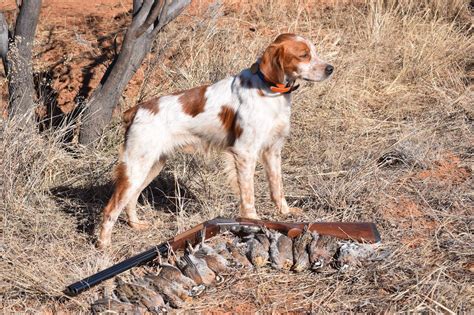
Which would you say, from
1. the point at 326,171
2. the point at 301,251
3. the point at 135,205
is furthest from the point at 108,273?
the point at 326,171

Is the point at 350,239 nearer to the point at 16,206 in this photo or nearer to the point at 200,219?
the point at 200,219

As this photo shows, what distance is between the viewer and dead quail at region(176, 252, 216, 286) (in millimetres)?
4078

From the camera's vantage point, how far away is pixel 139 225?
16.9ft

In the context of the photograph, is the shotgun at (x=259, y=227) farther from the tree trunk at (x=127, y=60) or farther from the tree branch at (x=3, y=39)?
the tree branch at (x=3, y=39)

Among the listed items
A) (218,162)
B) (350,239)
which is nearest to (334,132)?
(218,162)

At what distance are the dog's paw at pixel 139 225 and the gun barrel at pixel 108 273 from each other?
2.99 ft

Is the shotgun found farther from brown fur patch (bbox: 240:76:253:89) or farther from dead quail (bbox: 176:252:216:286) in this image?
brown fur patch (bbox: 240:76:253:89)

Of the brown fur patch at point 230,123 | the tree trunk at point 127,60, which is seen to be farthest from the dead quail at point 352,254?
the tree trunk at point 127,60

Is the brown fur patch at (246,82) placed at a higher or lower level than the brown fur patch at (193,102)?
higher

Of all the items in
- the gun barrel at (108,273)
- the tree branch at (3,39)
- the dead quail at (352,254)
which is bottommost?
the dead quail at (352,254)

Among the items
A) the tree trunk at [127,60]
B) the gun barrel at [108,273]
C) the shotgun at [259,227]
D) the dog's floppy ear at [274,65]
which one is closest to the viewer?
the gun barrel at [108,273]

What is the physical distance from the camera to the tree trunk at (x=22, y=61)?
5797 mm

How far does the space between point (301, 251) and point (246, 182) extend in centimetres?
85

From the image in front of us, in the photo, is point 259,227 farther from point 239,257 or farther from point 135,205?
point 135,205
